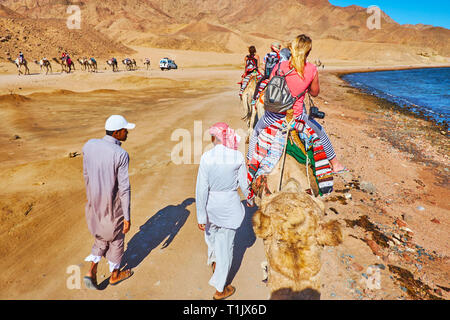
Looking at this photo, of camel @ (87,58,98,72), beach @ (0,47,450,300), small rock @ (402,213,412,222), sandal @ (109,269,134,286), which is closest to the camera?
sandal @ (109,269,134,286)

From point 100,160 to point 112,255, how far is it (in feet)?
4.63

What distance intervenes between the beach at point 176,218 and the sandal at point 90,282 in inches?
3.8

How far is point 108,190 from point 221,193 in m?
1.50

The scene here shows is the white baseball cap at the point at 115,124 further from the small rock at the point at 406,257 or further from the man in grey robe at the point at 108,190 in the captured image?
the small rock at the point at 406,257

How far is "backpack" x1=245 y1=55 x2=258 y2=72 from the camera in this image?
1010cm

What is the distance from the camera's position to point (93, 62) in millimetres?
32781

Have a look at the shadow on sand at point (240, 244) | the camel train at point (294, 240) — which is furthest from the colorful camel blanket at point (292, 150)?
the shadow on sand at point (240, 244)

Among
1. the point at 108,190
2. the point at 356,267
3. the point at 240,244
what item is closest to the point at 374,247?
the point at 356,267

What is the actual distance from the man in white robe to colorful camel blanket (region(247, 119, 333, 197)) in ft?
1.60

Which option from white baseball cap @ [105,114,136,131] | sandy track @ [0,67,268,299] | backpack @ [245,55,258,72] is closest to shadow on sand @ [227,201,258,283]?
sandy track @ [0,67,268,299]

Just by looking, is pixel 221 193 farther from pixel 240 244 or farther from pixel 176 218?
pixel 176 218

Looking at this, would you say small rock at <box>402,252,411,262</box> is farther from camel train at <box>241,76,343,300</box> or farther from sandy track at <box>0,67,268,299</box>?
camel train at <box>241,76,343,300</box>

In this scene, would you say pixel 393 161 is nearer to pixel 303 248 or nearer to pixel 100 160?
pixel 303 248
